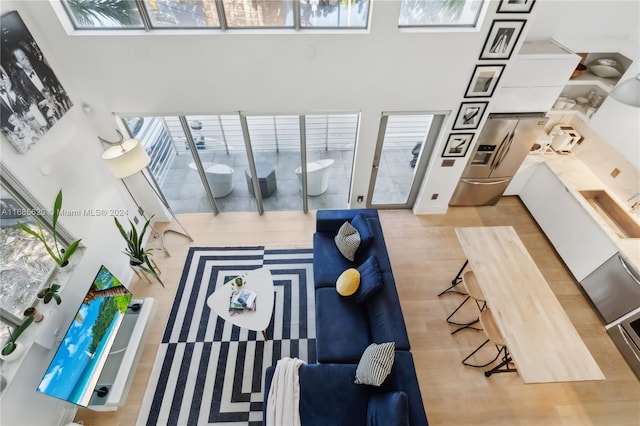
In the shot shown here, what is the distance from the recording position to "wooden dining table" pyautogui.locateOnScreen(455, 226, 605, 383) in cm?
254

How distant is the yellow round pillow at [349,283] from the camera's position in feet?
10.5

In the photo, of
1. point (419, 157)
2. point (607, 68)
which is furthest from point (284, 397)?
point (607, 68)

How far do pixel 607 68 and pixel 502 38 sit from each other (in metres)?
1.83

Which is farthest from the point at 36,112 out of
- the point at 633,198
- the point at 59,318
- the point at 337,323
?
the point at 633,198

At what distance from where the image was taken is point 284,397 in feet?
8.75

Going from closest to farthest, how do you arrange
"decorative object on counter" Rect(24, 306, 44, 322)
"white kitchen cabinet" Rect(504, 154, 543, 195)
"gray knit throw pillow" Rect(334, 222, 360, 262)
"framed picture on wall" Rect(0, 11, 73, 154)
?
"framed picture on wall" Rect(0, 11, 73, 154)
"decorative object on counter" Rect(24, 306, 44, 322)
"gray knit throw pillow" Rect(334, 222, 360, 262)
"white kitchen cabinet" Rect(504, 154, 543, 195)

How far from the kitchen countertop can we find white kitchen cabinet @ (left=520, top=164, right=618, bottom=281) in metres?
0.05

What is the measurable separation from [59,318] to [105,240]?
39.8 inches

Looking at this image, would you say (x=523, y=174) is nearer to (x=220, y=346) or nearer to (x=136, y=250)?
(x=220, y=346)

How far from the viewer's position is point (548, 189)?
437cm

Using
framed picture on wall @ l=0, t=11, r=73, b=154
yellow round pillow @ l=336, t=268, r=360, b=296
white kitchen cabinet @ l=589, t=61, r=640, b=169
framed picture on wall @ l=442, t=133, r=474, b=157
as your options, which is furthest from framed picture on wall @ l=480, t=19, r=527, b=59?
framed picture on wall @ l=0, t=11, r=73, b=154

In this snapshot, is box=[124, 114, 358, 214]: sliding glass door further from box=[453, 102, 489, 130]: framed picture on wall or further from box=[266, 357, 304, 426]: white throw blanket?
box=[266, 357, 304, 426]: white throw blanket

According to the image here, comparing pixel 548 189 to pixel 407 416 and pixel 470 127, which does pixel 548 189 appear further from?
pixel 407 416

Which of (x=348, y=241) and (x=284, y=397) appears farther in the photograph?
(x=348, y=241)
